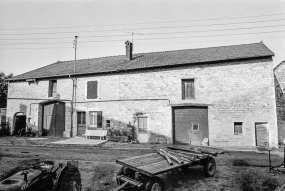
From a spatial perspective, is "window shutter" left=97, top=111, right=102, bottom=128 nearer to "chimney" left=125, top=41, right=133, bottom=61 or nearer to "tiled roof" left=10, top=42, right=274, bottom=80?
"tiled roof" left=10, top=42, right=274, bottom=80

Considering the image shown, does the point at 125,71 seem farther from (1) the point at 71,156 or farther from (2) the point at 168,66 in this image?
(1) the point at 71,156

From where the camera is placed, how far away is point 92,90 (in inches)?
628

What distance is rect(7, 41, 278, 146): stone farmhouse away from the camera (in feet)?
41.4

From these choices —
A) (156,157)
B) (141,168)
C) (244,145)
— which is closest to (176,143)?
(244,145)

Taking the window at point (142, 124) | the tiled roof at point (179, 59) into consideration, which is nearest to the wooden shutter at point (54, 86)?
the tiled roof at point (179, 59)

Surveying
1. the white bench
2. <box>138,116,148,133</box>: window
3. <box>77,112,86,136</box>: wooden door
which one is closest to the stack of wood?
<box>138,116,148,133</box>: window

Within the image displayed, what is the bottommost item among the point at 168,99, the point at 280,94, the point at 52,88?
the point at 168,99

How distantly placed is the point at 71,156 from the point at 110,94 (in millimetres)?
6945

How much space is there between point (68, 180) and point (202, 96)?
1118 centimetres

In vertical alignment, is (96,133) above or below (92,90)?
below

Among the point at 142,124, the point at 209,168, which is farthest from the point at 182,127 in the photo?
the point at 209,168

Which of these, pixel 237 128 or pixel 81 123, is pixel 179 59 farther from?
pixel 81 123

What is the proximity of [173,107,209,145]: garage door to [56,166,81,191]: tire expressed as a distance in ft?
33.0

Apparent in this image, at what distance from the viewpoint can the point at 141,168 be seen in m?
4.79
